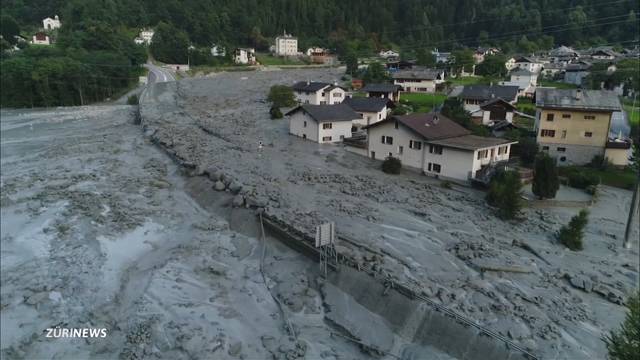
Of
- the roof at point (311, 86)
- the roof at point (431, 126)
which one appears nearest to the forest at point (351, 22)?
the roof at point (311, 86)

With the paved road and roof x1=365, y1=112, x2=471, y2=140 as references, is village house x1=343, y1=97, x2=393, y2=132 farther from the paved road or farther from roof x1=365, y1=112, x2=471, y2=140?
the paved road

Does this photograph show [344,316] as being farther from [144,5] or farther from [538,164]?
[144,5]

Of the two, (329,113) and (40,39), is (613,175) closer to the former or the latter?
(329,113)

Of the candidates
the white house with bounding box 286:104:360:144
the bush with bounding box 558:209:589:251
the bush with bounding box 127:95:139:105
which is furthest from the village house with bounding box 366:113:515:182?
the bush with bounding box 127:95:139:105

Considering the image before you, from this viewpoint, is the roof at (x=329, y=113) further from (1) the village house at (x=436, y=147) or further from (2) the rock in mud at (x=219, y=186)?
(2) the rock in mud at (x=219, y=186)

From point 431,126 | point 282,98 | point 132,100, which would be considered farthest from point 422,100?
point 132,100

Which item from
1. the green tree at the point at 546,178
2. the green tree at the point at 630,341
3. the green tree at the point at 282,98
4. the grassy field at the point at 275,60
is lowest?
the green tree at the point at 546,178

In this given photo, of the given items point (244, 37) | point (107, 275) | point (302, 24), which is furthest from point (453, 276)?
point (302, 24)
